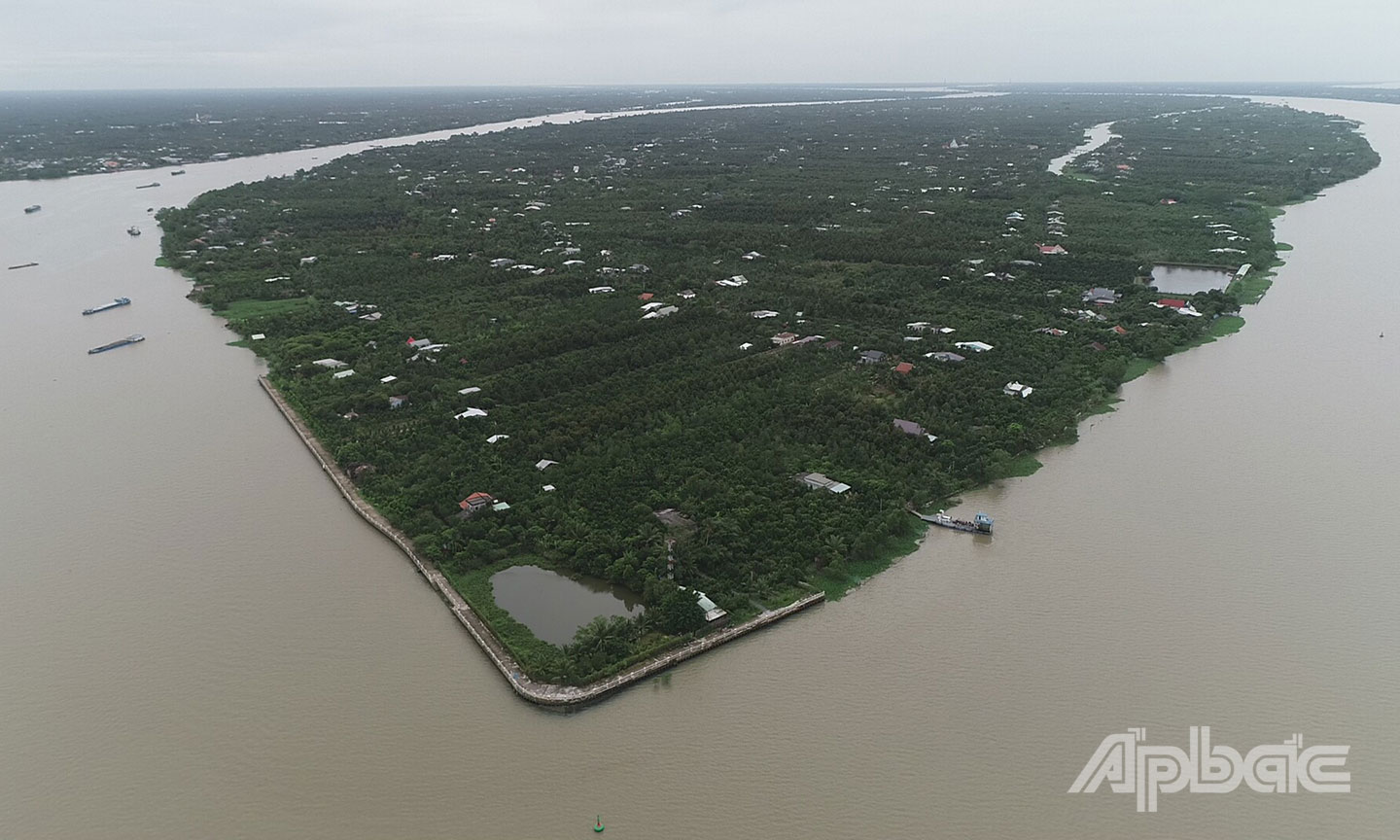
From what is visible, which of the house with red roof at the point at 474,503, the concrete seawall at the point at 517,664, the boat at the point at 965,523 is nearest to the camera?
the concrete seawall at the point at 517,664

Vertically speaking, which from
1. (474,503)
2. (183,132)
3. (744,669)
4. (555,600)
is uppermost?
(183,132)

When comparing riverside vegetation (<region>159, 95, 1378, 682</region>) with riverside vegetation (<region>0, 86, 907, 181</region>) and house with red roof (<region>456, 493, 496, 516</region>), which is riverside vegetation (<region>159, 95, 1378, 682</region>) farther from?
riverside vegetation (<region>0, 86, 907, 181</region>)

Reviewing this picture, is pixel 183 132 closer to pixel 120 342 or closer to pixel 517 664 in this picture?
pixel 120 342

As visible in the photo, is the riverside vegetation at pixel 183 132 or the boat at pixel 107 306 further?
the riverside vegetation at pixel 183 132

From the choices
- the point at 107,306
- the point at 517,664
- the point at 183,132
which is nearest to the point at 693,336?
the point at 517,664

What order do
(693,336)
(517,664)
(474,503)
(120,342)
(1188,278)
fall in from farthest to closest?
(1188,278), (120,342), (693,336), (474,503), (517,664)

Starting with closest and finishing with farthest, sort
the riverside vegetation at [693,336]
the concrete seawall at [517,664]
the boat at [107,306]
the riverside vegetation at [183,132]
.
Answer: the concrete seawall at [517,664] < the riverside vegetation at [693,336] < the boat at [107,306] < the riverside vegetation at [183,132]

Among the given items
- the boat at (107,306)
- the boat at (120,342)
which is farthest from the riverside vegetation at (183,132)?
the boat at (120,342)

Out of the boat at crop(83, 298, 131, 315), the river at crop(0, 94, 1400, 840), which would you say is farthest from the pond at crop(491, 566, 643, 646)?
the boat at crop(83, 298, 131, 315)

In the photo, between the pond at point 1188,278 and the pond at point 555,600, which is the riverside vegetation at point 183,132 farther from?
the pond at point 1188,278
